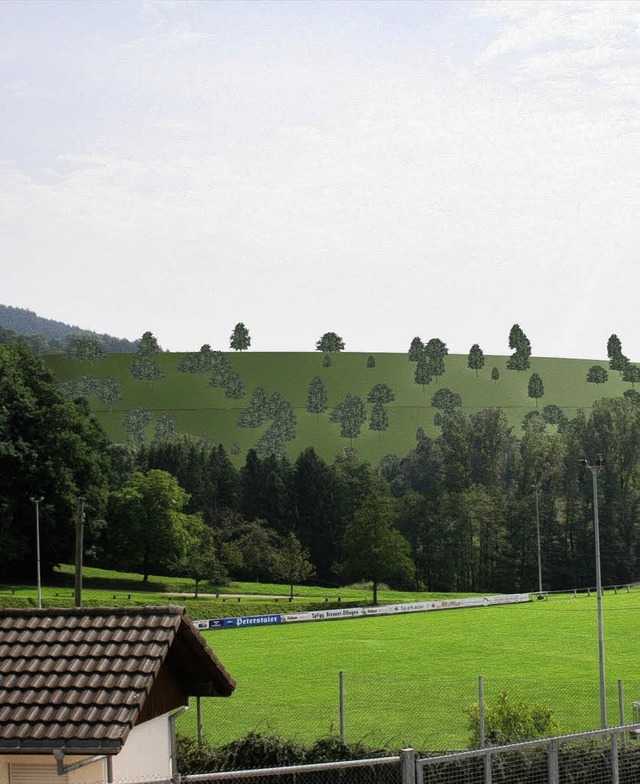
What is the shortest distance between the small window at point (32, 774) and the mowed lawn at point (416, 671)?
10.2 m

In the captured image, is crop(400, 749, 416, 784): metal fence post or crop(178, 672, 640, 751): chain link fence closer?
crop(400, 749, 416, 784): metal fence post

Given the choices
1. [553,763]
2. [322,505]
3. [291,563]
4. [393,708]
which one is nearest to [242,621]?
[291,563]

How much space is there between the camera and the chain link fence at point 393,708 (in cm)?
3209

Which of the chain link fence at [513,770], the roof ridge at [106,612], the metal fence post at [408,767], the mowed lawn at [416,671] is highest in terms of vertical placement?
the roof ridge at [106,612]

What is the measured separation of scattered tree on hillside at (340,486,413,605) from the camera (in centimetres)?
9962

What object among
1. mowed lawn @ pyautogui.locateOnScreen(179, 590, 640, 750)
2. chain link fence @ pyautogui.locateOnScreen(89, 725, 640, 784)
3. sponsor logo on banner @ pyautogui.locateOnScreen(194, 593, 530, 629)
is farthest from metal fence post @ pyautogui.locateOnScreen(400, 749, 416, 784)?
sponsor logo on banner @ pyautogui.locateOnScreen(194, 593, 530, 629)

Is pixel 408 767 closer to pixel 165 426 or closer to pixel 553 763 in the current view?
pixel 553 763

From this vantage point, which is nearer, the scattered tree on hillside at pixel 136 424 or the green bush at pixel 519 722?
the green bush at pixel 519 722

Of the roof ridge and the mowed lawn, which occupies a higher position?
the roof ridge

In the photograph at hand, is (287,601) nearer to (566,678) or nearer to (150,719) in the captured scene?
(566,678)

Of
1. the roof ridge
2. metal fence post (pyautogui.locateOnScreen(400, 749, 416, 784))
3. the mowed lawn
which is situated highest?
the roof ridge

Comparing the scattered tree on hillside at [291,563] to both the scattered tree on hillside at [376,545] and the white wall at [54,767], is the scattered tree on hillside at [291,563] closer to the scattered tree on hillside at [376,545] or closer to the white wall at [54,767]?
the scattered tree on hillside at [376,545]

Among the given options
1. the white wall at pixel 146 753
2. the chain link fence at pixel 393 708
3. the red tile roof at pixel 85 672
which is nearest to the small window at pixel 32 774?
the red tile roof at pixel 85 672

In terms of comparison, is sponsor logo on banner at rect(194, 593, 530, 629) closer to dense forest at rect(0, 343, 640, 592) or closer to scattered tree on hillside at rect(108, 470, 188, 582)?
dense forest at rect(0, 343, 640, 592)
